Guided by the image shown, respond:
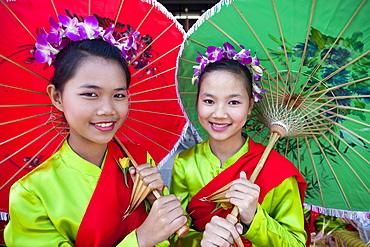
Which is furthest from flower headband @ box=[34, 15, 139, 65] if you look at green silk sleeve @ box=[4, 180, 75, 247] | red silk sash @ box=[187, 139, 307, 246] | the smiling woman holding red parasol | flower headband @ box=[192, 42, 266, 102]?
red silk sash @ box=[187, 139, 307, 246]

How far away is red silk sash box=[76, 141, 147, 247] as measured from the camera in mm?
1442

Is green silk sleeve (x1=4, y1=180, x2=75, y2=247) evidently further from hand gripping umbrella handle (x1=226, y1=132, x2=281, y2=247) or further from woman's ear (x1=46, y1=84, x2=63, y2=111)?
hand gripping umbrella handle (x1=226, y1=132, x2=281, y2=247)

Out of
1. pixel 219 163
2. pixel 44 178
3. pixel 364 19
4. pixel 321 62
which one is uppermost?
pixel 364 19

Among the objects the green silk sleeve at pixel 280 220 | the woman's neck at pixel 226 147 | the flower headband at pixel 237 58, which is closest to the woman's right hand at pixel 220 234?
the green silk sleeve at pixel 280 220

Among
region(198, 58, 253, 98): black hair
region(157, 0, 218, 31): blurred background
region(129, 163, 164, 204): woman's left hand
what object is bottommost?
region(129, 163, 164, 204): woman's left hand

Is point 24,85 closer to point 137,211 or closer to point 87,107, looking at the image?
point 87,107

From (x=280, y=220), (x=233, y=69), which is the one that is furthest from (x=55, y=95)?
(x=280, y=220)

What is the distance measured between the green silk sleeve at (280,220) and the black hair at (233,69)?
552 millimetres

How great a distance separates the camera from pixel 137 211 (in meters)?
1.65

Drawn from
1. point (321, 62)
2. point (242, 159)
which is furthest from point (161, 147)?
point (321, 62)

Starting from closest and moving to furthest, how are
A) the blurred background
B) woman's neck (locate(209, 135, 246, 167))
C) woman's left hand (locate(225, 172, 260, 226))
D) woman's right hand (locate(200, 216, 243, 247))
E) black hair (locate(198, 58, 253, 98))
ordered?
woman's right hand (locate(200, 216, 243, 247))
woman's left hand (locate(225, 172, 260, 226))
black hair (locate(198, 58, 253, 98))
woman's neck (locate(209, 135, 246, 167))
the blurred background

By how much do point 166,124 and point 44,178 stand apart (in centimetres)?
103

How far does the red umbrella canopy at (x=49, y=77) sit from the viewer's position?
1665 millimetres

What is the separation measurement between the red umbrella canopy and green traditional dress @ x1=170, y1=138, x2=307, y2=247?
1.60 feet
